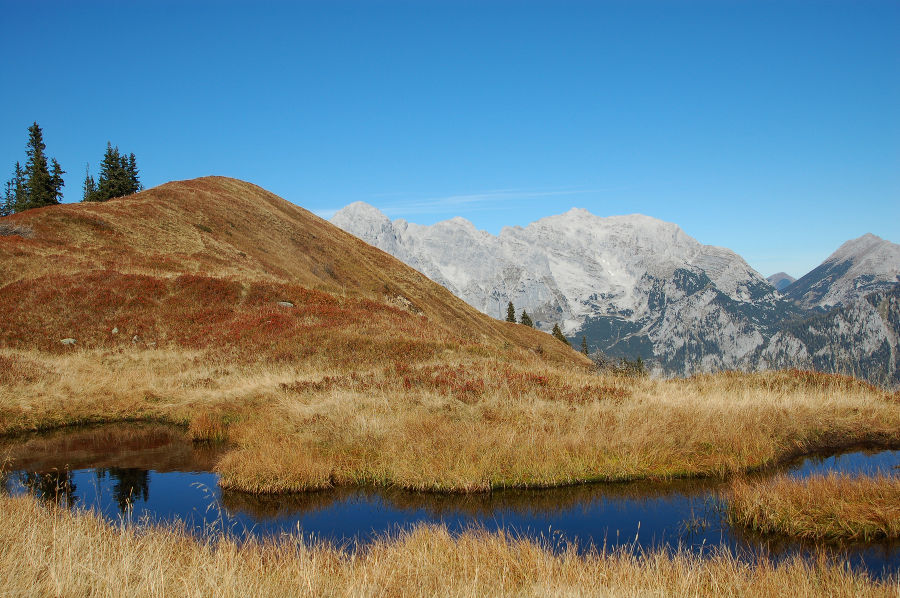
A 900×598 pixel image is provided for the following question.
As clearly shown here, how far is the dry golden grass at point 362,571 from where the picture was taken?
740 centimetres

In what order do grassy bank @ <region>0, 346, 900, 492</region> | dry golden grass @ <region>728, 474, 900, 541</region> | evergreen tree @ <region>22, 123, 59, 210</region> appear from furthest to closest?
evergreen tree @ <region>22, 123, 59, 210</region> → grassy bank @ <region>0, 346, 900, 492</region> → dry golden grass @ <region>728, 474, 900, 541</region>

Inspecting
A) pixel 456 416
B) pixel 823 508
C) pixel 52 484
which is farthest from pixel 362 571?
pixel 52 484

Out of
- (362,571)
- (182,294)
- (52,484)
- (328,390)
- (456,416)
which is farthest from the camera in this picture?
(182,294)

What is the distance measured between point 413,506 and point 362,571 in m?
5.35

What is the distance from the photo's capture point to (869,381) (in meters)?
27.0

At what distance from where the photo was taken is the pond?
11.7 meters

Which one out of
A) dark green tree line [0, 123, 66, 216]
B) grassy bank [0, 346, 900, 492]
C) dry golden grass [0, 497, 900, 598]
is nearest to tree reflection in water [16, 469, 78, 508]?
grassy bank [0, 346, 900, 492]

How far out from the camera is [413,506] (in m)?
13.9

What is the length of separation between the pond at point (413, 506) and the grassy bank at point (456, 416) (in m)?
0.71

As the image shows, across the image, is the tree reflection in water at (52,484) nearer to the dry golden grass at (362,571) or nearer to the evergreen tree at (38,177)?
the dry golden grass at (362,571)

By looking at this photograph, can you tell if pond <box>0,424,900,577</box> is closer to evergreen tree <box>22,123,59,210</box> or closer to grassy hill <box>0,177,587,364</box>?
grassy hill <box>0,177,587,364</box>

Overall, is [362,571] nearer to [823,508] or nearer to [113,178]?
[823,508]

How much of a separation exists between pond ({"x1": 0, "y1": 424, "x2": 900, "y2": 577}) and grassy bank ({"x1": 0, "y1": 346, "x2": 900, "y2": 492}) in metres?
0.71

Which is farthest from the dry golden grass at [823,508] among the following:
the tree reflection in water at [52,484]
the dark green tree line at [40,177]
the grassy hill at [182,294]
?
the dark green tree line at [40,177]
